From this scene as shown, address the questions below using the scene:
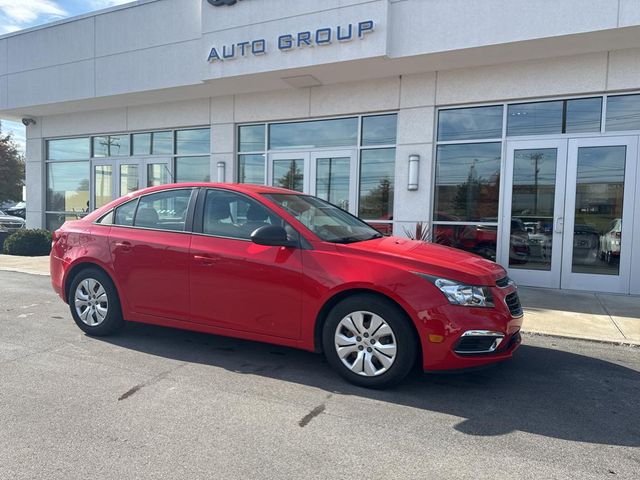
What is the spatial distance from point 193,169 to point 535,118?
8.16 meters

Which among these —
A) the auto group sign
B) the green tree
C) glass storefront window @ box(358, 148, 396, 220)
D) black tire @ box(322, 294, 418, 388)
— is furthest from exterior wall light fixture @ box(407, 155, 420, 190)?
the green tree

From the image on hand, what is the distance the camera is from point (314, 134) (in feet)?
35.8

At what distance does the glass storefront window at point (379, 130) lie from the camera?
10094mm

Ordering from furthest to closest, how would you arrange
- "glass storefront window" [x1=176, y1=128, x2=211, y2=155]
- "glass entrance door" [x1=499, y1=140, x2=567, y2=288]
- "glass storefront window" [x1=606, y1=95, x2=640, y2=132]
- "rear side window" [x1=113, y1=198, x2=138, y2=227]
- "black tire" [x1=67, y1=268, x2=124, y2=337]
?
"glass storefront window" [x1=176, y1=128, x2=211, y2=155] < "glass entrance door" [x1=499, y1=140, x2=567, y2=288] < "glass storefront window" [x1=606, y1=95, x2=640, y2=132] < "rear side window" [x1=113, y1=198, x2=138, y2=227] < "black tire" [x1=67, y1=268, x2=124, y2=337]

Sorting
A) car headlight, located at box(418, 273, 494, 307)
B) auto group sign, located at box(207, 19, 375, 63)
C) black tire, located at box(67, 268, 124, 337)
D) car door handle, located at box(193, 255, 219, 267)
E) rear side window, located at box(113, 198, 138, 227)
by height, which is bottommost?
black tire, located at box(67, 268, 124, 337)

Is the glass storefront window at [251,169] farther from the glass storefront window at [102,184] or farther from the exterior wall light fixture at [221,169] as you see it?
the glass storefront window at [102,184]

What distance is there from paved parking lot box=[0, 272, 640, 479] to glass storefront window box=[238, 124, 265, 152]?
7.30 m

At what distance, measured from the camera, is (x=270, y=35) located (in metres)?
9.65

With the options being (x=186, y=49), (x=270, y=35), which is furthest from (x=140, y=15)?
(x=270, y=35)

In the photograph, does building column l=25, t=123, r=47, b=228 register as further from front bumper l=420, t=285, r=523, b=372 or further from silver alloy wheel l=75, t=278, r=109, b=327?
front bumper l=420, t=285, r=523, b=372

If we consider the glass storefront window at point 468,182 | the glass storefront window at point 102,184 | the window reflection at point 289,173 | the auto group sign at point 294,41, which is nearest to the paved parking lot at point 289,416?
the glass storefront window at point 468,182

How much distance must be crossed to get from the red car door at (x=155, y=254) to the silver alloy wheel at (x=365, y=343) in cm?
164

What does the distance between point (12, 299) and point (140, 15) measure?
7677 millimetres

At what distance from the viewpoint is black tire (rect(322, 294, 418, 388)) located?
149 inches
